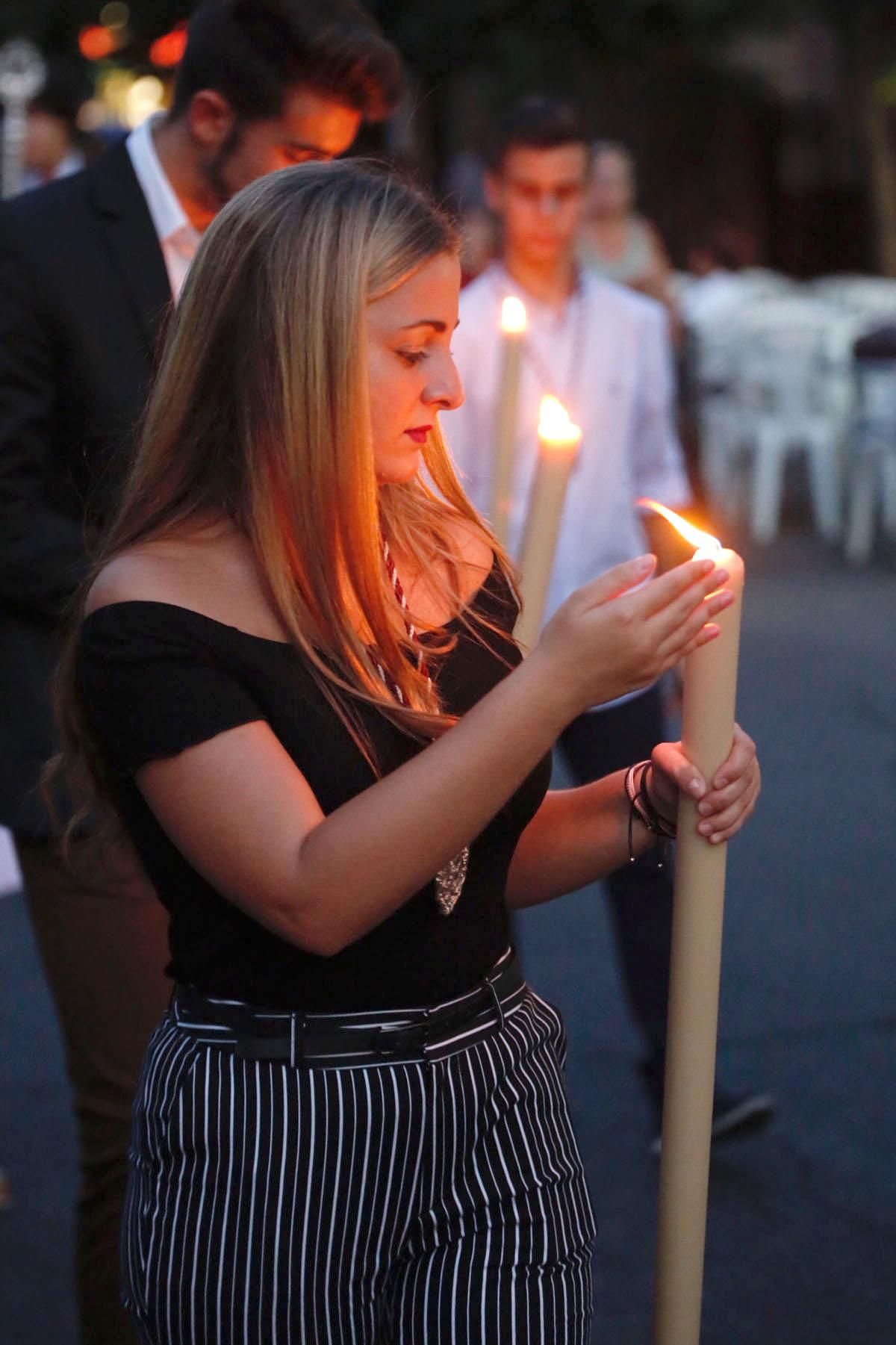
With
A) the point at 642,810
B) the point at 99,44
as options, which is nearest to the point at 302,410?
the point at 642,810

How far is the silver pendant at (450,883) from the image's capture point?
6.03 ft

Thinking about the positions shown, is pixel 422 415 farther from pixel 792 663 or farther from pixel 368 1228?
pixel 792 663

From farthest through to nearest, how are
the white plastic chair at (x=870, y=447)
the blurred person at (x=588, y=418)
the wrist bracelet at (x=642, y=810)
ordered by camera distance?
the white plastic chair at (x=870, y=447) → the blurred person at (x=588, y=418) → the wrist bracelet at (x=642, y=810)

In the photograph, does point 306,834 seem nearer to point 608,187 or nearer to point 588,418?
point 588,418

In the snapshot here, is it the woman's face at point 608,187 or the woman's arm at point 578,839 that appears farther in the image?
the woman's face at point 608,187

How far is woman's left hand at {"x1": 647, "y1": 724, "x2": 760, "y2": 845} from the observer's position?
1638mm

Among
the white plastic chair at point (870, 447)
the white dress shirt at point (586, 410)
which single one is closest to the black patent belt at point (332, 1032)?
the white dress shirt at point (586, 410)

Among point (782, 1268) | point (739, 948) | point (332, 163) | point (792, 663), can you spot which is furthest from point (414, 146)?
point (332, 163)

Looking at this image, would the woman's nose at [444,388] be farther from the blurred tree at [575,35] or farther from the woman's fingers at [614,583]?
the blurred tree at [575,35]

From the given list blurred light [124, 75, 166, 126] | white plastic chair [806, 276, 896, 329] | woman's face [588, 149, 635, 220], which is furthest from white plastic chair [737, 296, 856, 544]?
blurred light [124, 75, 166, 126]

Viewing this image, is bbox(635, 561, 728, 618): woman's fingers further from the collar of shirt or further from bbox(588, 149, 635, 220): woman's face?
bbox(588, 149, 635, 220): woman's face

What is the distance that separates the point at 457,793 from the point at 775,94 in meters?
23.0

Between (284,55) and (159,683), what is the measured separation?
1.35m

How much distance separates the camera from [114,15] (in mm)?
17203
